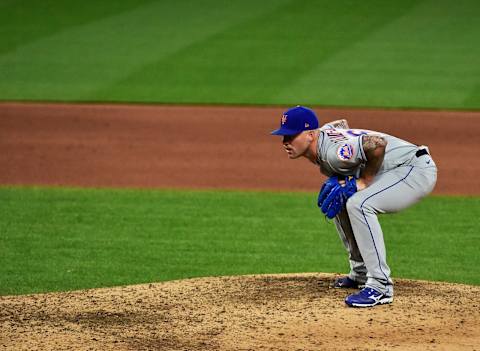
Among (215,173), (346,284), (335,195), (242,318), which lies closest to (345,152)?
(335,195)

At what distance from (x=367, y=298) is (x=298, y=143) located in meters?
1.12

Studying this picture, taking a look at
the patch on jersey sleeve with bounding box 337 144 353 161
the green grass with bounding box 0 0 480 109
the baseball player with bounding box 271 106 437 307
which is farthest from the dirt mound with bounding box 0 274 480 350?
the green grass with bounding box 0 0 480 109

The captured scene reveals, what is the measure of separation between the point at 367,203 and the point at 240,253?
2865mm

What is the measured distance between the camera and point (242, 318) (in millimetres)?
7078

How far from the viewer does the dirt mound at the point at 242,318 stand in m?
6.61

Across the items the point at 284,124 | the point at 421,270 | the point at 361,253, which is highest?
the point at 284,124

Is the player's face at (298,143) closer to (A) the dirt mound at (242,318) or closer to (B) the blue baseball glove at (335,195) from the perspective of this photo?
(B) the blue baseball glove at (335,195)

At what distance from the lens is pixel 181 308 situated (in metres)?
7.44

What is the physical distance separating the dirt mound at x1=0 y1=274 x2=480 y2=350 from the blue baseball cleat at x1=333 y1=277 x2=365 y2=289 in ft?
0.25

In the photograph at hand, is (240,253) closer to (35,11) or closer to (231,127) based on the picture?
(231,127)

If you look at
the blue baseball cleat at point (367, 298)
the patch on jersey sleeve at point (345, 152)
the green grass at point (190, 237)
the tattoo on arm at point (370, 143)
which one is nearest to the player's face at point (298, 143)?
the patch on jersey sleeve at point (345, 152)

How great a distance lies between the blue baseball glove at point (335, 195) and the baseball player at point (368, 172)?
0.05 ft

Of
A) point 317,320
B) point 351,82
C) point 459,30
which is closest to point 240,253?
point 317,320

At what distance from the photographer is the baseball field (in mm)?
7133
